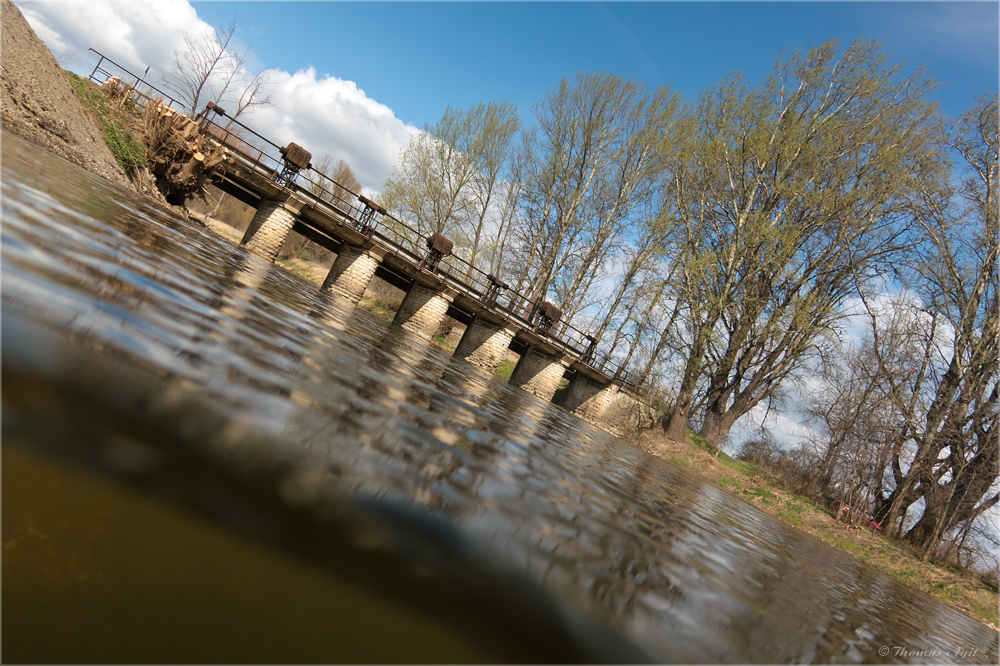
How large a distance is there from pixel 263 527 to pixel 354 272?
54.4 ft

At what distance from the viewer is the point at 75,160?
9.01 metres

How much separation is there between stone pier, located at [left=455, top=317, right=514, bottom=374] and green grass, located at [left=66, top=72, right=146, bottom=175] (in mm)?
11952

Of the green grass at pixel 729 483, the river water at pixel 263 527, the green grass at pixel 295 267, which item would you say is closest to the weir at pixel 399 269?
the green grass at pixel 295 267

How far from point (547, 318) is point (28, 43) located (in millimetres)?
16993

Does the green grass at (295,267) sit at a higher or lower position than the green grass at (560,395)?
lower

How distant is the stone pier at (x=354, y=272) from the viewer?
56.0 feet

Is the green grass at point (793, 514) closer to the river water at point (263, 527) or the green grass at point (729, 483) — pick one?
the green grass at point (729, 483)

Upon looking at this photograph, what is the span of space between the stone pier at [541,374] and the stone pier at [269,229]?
35.8ft

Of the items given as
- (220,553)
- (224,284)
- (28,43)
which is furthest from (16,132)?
(220,553)

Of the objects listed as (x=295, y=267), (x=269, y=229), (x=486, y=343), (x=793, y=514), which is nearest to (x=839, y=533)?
(x=793, y=514)

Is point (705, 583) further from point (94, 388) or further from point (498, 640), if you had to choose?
point (94, 388)

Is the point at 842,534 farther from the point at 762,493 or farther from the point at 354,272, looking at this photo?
the point at 354,272

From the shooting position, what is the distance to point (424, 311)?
1848 centimetres

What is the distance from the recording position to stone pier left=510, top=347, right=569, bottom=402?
2058 cm
